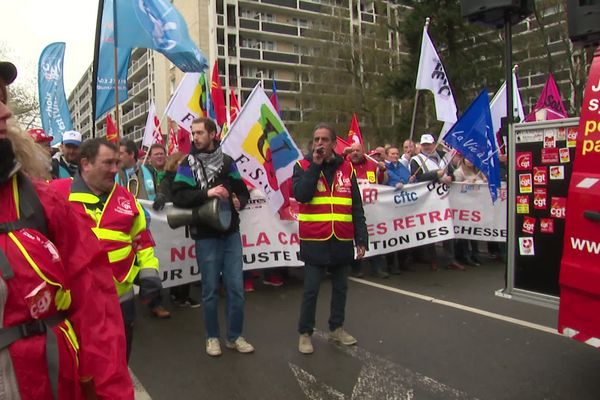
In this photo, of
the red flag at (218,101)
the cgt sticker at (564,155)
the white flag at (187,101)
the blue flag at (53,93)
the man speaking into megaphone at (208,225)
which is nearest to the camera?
the cgt sticker at (564,155)

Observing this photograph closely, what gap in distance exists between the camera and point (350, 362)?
430 cm

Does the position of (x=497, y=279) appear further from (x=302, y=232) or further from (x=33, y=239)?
(x=33, y=239)

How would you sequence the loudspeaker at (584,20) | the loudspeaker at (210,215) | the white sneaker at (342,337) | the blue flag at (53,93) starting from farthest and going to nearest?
the blue flag at (53,93)
the white sneaker at (342,337)
the loudspeaker at (210,215)
the loudspeaker at (584,20)

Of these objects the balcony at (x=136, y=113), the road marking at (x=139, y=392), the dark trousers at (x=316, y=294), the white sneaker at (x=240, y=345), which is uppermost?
the balcony at (x=136, y=113)

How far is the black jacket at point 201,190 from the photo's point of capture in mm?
4348

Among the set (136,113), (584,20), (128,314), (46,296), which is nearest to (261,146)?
(128,314)

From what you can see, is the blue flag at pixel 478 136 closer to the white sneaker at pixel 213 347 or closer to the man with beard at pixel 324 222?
the man with beard at pixel 324 222

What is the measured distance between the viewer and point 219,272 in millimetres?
4457

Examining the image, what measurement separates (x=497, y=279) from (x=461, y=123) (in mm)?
2276

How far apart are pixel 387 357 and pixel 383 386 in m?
0.58

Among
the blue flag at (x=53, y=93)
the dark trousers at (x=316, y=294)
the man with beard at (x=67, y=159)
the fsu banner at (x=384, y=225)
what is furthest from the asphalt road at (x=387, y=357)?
the blue flag at (x=53, y=93)

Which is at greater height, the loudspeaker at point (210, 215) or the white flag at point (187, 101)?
the white flag at point (187, 101)

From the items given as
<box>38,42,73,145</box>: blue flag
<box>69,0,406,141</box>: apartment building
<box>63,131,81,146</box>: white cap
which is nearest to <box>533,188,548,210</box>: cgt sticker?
<box>63,131,81,146</box>: white cap

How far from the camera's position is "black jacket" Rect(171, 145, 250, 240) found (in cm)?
435
